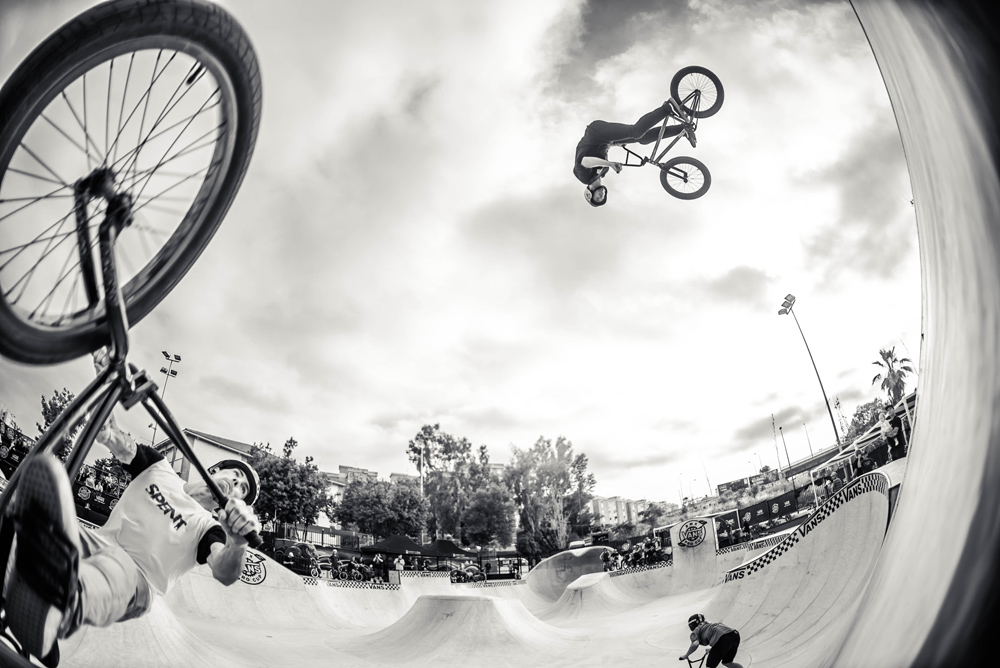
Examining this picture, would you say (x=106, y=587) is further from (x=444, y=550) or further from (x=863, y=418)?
(x=863, y=418)

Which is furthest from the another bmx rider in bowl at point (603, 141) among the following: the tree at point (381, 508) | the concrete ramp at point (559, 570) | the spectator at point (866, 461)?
the tree at point (381, 508)

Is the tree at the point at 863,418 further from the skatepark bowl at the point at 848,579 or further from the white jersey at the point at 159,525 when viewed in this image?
the white jersey at the point at 159,525

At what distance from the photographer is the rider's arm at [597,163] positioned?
A: 596 cm

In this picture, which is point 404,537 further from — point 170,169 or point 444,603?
point 170,169

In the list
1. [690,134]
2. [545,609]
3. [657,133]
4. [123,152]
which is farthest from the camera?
[657,133]

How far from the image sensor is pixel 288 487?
6.21 meters

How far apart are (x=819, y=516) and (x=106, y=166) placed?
7803 millimetres

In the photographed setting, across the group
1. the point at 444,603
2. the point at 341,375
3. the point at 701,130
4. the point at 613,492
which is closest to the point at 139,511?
the point at 341,375

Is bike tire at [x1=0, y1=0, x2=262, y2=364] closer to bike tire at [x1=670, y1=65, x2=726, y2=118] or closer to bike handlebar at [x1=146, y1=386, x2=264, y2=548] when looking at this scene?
bike handlebar at [x1=146, y1=386, x2=264, y2=548]

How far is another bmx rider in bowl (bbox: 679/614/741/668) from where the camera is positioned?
14.8 feet

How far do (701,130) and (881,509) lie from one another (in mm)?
4047

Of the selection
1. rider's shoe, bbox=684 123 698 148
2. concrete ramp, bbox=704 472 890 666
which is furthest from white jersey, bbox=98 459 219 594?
rider's shoe, bbox=684 123 698 148

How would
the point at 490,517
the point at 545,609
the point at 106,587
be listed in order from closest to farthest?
the point at 106,587, the point at 545,609, the point at 490,517

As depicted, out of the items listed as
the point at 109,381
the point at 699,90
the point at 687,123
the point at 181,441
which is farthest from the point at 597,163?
the point at 109,381
